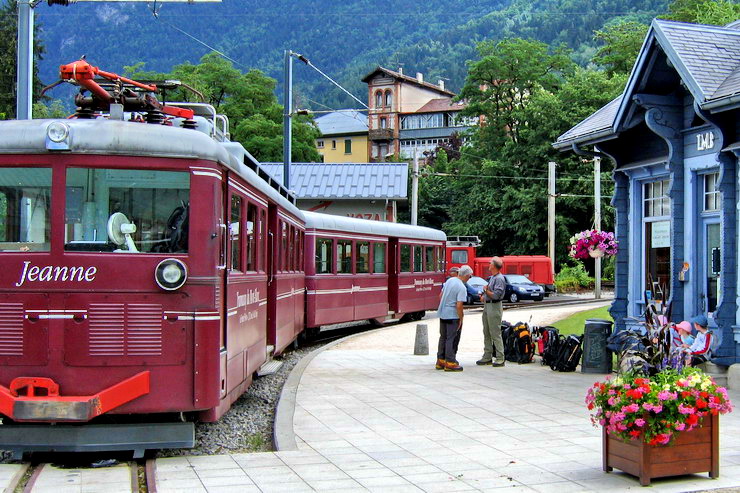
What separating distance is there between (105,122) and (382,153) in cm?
11098

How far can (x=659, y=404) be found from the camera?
22.6 feet

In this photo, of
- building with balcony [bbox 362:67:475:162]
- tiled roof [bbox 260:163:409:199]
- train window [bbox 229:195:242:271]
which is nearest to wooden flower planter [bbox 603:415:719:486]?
train window [bbox 229:195:242:271]

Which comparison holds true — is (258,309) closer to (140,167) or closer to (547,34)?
(140,167)

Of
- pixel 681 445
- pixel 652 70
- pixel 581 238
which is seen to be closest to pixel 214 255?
pixel 681 445

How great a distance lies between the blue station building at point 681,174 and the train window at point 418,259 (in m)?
12.1

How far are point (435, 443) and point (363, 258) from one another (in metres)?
15.2

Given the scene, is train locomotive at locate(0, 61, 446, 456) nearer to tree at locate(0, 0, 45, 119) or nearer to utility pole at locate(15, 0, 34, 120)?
utility pole at locate(15, 0, 34, 120)

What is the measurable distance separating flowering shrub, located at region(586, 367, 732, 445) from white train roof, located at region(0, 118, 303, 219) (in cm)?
398

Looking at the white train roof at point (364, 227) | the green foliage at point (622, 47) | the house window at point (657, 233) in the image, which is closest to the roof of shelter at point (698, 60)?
the house window at point (657, 233)

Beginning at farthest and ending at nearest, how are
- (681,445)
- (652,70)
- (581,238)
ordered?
(581,238), (652,70), (681,445)

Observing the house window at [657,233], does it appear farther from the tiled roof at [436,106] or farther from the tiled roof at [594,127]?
the tiled roof at [436,106]

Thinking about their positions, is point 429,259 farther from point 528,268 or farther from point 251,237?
point 528,268

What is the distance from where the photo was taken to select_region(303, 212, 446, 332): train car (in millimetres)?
20781

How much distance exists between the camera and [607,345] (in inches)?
577
